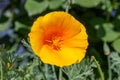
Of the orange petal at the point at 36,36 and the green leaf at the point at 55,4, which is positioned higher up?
the orange petal at the point at 36,36

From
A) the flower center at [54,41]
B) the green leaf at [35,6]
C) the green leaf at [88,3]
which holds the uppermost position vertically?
the flower center at [54,41]

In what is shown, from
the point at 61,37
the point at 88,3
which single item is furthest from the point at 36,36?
the point at 88,3

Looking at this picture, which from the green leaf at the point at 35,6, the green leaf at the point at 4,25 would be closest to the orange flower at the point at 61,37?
the green leaf at the point at 35,6

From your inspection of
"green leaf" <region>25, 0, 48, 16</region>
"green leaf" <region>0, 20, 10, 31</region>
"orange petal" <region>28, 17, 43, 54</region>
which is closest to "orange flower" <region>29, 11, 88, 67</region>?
"orange petal" <region>28, 17, 43, 54</region>

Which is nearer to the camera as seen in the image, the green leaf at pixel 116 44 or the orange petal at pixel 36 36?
the orange petal at pixel 36 36

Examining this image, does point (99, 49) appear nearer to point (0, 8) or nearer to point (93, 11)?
point (93, 11)

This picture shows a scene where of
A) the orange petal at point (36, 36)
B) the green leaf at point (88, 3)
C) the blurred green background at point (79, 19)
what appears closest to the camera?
the orange petal at point (36, 36)

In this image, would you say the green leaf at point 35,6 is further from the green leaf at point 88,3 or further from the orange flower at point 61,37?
the orange flower at point 61,37

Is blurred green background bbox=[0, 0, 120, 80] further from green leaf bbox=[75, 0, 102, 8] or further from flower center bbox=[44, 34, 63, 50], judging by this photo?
flower center bbox=[44, 34, 63, 50]

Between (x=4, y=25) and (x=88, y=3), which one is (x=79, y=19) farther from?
(x=4, y=25)
